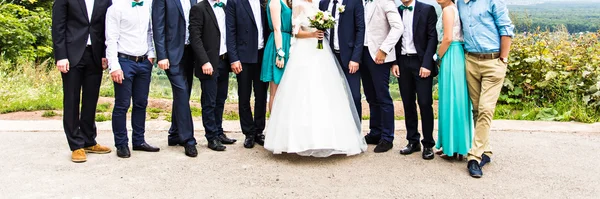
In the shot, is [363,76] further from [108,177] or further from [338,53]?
[108,177]

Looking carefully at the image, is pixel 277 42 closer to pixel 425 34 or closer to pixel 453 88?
pixel 425 34

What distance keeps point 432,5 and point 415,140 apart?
1.42 meters

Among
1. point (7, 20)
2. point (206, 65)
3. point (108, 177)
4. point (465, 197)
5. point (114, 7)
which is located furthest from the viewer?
point (7, 20)

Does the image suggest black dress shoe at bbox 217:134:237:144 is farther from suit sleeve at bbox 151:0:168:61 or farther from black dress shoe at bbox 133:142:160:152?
suit sleeve at bbox 151:0:168:61

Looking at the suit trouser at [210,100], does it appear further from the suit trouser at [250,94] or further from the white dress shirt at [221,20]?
the suit trouser at [250,94]

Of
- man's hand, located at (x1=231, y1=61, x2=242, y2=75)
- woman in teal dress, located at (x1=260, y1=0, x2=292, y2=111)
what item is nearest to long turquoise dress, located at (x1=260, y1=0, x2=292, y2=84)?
woman in teal dress, located at (x1=260, y1=0, x2=292, y2=111)

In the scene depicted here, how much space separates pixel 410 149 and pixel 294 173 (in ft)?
4.65

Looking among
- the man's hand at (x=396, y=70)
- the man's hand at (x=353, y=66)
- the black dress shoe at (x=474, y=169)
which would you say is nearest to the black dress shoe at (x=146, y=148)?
the man's hand at (x=353, y=66)

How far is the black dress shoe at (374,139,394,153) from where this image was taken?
6055 mm

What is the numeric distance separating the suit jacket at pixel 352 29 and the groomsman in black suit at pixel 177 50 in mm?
1633

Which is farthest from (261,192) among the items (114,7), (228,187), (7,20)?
(7,20)

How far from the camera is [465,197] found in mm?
4555

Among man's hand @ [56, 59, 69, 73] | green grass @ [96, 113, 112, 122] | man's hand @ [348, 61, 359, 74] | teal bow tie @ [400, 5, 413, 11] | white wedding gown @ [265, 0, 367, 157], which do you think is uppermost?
teal bow tie @ [400, 5, 413, 11]

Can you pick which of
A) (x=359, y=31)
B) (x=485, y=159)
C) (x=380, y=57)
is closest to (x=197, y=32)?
(x=359, y=31)
